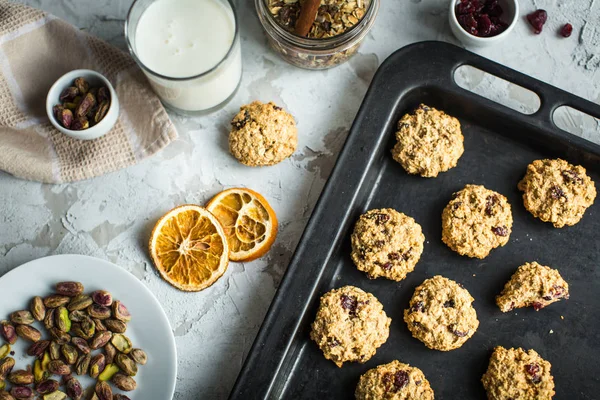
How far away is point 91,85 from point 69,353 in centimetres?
95

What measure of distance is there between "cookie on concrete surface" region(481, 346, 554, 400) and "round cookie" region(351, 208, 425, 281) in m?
0.43

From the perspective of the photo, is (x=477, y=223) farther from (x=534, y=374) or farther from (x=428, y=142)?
(x=534, y=374)

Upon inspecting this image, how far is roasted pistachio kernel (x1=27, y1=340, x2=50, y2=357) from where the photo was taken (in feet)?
6.97

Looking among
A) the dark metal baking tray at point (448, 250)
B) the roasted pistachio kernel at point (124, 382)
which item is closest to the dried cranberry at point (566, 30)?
the dark metal baking tray at point (448, 250)

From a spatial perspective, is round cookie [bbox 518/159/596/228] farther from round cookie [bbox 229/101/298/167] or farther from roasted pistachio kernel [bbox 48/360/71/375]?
roasted pistachio kernel [bbox 48/360/71/375]

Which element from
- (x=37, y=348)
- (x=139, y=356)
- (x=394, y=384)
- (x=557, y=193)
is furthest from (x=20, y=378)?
(x=557, y=193)

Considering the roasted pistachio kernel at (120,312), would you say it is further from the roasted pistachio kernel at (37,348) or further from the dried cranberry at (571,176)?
the dried cranberry at (571,176)

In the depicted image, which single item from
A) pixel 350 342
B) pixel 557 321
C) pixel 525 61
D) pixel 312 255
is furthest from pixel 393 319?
pixel 525 61

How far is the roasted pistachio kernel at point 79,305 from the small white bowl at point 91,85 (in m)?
0.57

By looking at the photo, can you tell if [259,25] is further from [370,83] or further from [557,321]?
[557,321]

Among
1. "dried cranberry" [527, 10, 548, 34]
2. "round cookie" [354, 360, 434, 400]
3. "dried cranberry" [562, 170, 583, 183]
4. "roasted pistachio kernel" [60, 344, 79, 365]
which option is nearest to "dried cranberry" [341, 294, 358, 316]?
"round cookie" [354, 360, 434, 400]

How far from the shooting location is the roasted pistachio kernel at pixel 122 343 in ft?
6.94

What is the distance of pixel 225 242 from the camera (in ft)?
7.01

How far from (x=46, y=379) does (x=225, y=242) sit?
778mm
